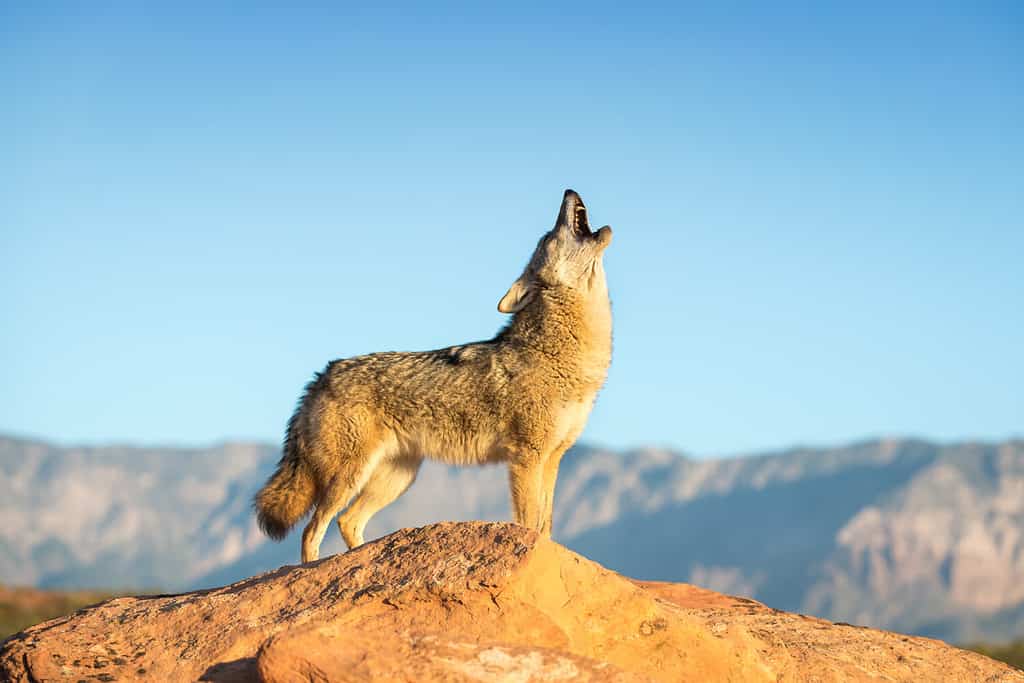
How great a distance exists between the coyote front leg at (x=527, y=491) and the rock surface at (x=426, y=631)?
5.87 feet

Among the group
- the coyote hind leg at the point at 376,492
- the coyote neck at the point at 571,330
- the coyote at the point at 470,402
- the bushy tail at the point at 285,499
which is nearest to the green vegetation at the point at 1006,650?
the coyote neck at the point at 571,330

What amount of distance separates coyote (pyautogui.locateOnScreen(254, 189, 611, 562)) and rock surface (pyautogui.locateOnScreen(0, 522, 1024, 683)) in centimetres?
206

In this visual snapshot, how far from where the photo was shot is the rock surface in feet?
22.5

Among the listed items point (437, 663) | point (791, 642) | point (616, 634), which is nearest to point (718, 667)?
point (616, 634)

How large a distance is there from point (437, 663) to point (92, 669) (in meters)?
2.54

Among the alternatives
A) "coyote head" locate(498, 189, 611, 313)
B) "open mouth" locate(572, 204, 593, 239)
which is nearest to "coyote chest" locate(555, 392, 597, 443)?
"coyote head" locate(498, 189, 611, 313)

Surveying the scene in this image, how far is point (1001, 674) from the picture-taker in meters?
9.39

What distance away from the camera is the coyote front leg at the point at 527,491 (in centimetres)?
992

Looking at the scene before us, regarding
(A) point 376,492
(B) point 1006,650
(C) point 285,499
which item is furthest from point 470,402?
(B) point 1006,650

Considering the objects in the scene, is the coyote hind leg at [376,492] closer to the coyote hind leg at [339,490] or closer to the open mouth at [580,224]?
the coyote hind leg at [339,490]

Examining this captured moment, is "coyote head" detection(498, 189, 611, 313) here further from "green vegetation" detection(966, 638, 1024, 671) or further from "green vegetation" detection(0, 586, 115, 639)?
"green vegetation" detection(966, 638, 1024, 671)

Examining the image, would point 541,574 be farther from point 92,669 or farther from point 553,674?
point 92,669

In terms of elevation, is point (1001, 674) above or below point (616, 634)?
below

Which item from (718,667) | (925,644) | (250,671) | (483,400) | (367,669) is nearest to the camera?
(367,669)
